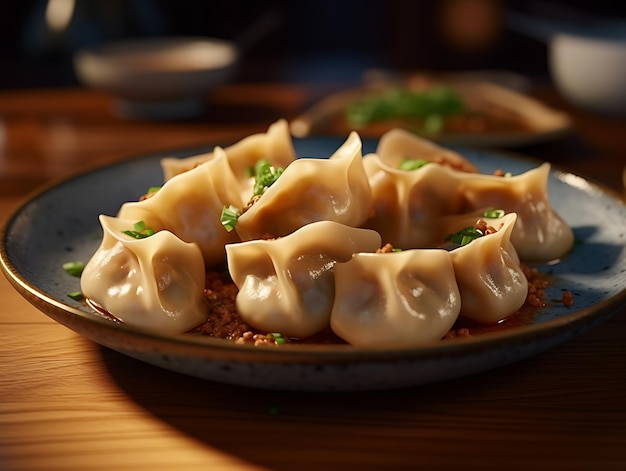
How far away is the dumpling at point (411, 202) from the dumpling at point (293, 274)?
9.5 inches

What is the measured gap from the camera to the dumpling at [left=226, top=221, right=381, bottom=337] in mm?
1293

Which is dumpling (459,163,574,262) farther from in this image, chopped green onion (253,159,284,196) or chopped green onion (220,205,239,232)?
chopped green onion (220,205,239,232)

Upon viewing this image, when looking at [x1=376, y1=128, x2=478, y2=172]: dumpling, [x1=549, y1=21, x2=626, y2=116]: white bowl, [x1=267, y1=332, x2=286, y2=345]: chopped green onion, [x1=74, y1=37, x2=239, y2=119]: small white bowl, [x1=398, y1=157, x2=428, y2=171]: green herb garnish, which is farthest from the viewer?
[x1=74, y1=37, x2=239, y2=119]: small white bowl

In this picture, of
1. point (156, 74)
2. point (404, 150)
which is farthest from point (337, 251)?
point (156, 74)

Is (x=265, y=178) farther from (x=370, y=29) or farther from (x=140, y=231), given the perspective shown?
(x=370, y=29)

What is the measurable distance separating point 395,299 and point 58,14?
2.75 m

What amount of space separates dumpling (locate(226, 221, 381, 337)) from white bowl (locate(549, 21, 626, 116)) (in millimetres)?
1666

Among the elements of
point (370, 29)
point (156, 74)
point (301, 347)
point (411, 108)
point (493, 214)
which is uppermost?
point (301, 347)

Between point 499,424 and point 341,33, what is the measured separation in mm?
4946

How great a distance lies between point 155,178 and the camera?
6.57ft

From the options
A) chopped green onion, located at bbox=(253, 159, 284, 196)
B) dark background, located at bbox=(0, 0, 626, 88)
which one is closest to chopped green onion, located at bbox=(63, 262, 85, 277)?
chopped green onion, located at bbox=(253, 159, 284, 196)

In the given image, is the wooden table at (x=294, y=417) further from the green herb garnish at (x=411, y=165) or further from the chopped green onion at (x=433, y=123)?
the chopped green onion at (x=433, y=123)

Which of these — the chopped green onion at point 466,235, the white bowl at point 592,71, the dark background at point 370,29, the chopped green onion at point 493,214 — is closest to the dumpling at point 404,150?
the chopped green onion at point 493,214

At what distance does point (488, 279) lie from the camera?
1358 millimetres
